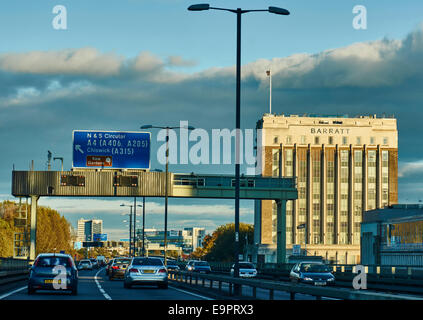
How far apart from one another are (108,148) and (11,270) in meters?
25.5

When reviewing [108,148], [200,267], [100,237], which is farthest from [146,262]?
[100,237]

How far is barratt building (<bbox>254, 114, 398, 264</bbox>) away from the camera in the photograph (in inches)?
7008

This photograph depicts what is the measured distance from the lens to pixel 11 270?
45188mm

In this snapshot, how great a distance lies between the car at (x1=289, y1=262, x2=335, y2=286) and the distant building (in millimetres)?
20459

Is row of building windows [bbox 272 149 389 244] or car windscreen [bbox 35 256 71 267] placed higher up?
row of building windows [bbox 272 149 389 244]

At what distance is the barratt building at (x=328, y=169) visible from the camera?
178 metres

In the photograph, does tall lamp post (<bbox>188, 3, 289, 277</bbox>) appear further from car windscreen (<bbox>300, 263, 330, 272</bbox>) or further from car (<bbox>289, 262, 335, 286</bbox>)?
car windscreen (<bbox>300, 263, 330, 272</bbox>)

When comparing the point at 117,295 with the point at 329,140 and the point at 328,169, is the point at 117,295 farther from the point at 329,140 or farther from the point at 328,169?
the point at 328,169

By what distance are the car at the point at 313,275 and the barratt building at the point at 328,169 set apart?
431 feet

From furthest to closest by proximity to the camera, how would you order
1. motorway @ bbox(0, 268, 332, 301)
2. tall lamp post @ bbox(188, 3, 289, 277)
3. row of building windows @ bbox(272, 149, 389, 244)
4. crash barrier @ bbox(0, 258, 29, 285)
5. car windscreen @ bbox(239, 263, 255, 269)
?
row of building windows @ bbox(272, 149, 389, 244) < car windscreen @ bbox(239, 263, 255, 269) < crash barrier @ bbox(0, 258, 29, 285) < tall lamp post @ bbox(188, 3, 289, 277) < motorway @ bbox(0, 268, 332, 301)

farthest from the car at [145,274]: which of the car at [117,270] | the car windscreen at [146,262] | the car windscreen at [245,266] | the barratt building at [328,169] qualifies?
the barratt building at [328,169]

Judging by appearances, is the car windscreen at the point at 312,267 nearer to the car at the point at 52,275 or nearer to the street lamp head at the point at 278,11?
the street lamp head at the point at 278,11

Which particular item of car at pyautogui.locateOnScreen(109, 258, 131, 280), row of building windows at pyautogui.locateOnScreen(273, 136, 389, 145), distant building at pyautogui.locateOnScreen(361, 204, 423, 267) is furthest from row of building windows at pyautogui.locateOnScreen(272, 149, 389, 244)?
car at pyautogui.locateOnScreen(109, 258, 131, 280)
